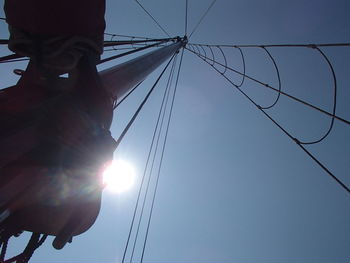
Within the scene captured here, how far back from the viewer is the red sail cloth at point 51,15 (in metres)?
1.93

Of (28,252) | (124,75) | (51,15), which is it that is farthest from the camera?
(124,75)

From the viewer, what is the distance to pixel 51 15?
1.96 m

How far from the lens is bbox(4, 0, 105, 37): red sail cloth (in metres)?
1.93

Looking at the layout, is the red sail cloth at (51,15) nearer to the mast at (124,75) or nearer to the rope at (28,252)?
the mast at (124,75)

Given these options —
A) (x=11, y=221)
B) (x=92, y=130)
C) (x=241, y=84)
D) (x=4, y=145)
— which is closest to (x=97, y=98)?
(x=92, y=130)

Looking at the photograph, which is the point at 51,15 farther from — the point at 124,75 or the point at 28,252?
the point at 28,252

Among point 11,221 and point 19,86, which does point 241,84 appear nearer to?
point 19,86

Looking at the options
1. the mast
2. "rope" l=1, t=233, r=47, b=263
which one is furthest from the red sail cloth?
"rope" l=1, t=233, r=47, b=263

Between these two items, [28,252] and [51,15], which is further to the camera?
[28,252]

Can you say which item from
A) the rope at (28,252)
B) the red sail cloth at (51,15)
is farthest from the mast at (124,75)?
the rope at (28,252)

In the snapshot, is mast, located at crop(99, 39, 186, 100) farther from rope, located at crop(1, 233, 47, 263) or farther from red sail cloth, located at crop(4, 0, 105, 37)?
rope, located at crop(1, 233, 47, 263)

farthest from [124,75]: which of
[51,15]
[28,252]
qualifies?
[28,252]

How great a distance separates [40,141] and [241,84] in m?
5.10

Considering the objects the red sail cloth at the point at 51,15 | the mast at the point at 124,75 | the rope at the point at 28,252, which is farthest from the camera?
the mast at the point at 124,75
